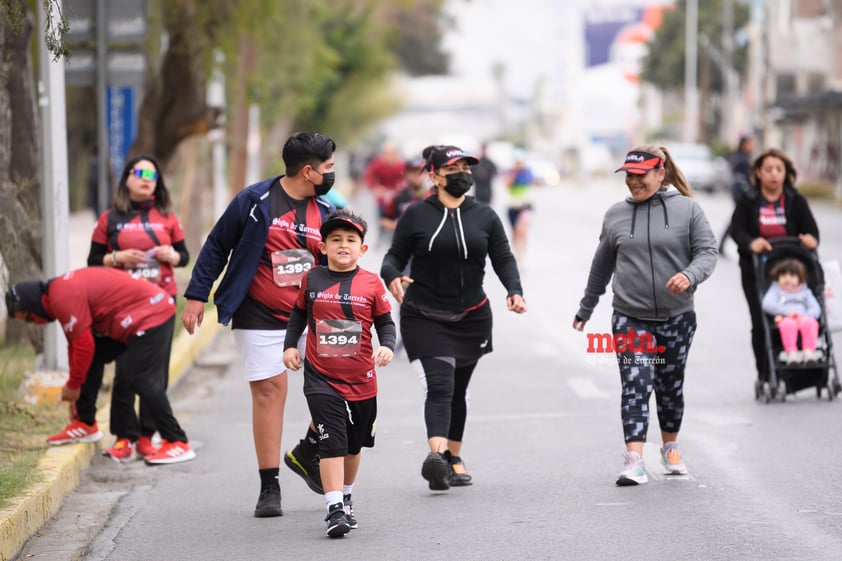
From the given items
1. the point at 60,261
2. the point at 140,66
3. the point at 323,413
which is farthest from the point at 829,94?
the point at 323,413

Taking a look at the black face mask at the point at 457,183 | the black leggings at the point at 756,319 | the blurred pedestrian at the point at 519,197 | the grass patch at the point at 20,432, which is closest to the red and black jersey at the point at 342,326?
the black face mask at the point at 457,183

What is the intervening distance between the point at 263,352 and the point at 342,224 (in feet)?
3.01

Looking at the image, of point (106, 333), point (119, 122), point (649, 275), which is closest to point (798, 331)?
point (649, 275)

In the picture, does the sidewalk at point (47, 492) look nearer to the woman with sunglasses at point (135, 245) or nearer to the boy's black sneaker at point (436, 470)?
the woman with sunglasses at point (135, 245)

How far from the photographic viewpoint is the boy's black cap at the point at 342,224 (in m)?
6.94

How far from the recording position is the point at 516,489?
318 inches

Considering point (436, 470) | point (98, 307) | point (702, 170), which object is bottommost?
point (702, 170)

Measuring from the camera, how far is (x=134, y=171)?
933 cm

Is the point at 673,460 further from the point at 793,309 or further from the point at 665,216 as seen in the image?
the point at 793,309

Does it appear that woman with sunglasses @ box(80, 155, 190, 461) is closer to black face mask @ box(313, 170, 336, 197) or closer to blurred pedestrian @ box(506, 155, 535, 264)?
black face mask @ box(313, 170, 336, 197)

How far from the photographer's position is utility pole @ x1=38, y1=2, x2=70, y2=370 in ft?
34.9

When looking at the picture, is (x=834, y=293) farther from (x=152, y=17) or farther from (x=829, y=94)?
(x=829, y=94)

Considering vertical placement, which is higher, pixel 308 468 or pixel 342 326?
pixel 342 326

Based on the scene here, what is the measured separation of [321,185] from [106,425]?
11.0ft
